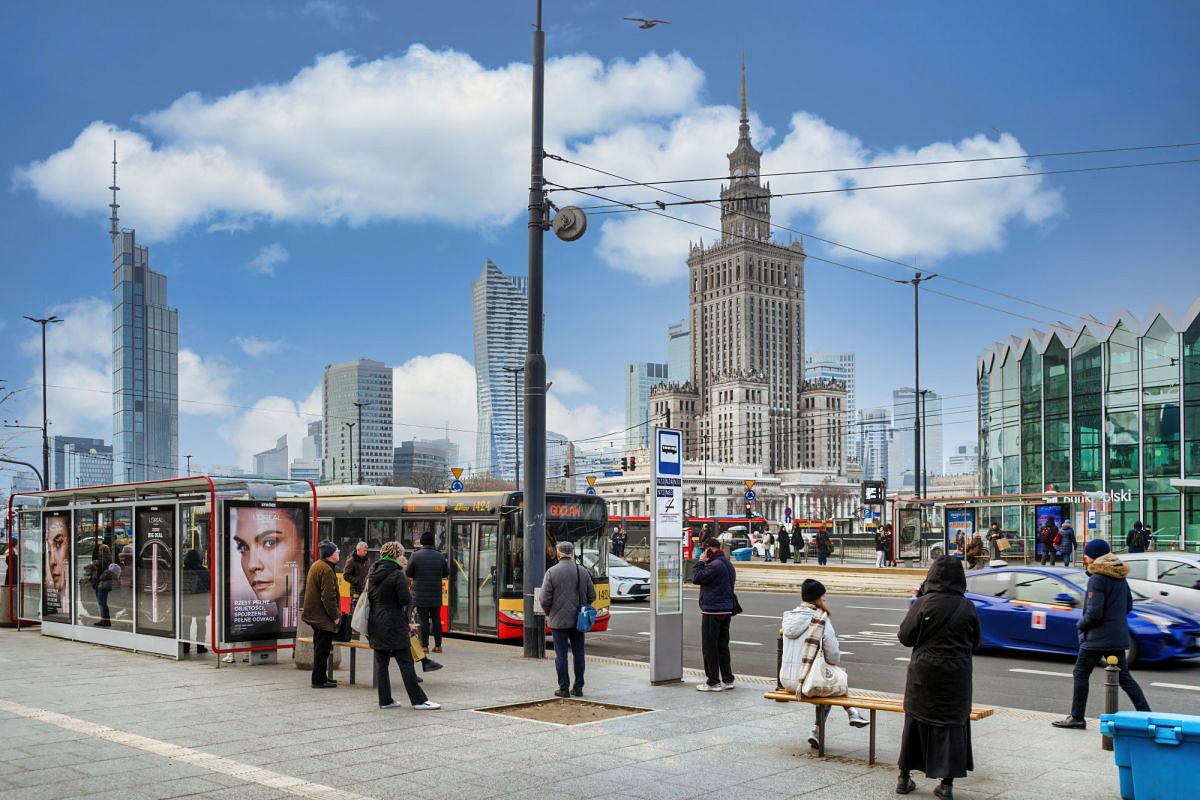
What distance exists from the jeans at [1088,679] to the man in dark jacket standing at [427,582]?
867 cm

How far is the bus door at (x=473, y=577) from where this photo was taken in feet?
62.4

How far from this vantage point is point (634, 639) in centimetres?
2041

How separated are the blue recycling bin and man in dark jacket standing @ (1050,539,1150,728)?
3012mm

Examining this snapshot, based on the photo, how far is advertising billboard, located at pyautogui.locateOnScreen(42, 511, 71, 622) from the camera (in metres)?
18.6

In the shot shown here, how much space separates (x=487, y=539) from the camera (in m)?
19.2

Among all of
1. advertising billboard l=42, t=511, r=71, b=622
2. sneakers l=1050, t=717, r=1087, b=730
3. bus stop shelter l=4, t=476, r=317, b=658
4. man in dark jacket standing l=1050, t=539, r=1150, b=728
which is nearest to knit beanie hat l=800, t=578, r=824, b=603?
man in dark jacket standing l=1050, t=539, r=1150, b=728

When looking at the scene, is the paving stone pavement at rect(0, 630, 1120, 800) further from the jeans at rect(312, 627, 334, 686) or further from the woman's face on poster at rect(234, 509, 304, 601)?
the woman's face on poster at rect(234, 509, 304, 601)

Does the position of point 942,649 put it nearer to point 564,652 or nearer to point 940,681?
point 940,681

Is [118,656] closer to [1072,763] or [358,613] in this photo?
[358,613]

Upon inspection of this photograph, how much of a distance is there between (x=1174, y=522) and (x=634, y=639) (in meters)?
38.2

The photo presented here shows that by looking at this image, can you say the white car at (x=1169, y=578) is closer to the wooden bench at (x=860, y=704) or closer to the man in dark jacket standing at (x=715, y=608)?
the man in dark jacket standing at (x=715, y=608)

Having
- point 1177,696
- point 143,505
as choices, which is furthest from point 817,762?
point 143,505

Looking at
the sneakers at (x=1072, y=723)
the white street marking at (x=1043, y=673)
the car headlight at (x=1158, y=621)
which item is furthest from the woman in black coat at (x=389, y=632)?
the car headlight at (x=1158, y=621)

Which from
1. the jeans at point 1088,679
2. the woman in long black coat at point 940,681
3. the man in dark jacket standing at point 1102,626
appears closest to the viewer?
the woman in long black coat at point 940,681
